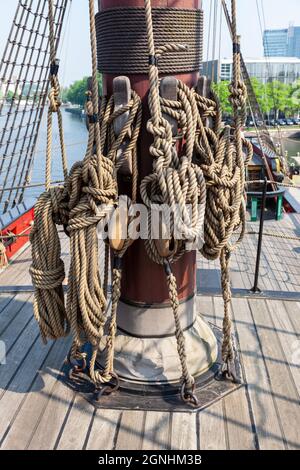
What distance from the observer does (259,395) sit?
2.26 metres

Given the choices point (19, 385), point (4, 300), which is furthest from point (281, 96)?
point (19, 385)

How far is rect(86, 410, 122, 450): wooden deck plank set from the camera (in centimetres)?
196

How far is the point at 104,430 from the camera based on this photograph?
6.66 ft

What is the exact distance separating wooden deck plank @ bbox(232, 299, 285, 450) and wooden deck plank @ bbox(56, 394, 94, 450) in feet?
2.48

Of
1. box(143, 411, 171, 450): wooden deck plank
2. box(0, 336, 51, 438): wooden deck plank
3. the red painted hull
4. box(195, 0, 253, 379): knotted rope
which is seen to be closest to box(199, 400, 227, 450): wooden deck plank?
box(143, 411, 171, 450): wooden deck plank

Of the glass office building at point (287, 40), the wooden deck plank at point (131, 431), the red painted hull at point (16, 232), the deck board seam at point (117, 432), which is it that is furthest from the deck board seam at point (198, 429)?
the glass office building at point (287, 40)

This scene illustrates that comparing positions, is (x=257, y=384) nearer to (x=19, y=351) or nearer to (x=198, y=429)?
(x=198, y=429)

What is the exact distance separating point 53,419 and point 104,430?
253 millimetres

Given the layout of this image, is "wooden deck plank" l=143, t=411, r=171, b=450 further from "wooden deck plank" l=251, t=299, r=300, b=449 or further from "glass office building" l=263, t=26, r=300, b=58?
"glass office building" l=263, t=26, r=300, b=58

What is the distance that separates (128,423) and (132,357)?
0.33m

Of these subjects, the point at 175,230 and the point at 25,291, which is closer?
the point at 175,230

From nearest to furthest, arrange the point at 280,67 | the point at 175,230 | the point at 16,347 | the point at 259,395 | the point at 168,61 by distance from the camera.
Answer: the point at 175,230 → the point at 168,61 → the point at 259,395 → the point at 16,347 → the point at 280,67
